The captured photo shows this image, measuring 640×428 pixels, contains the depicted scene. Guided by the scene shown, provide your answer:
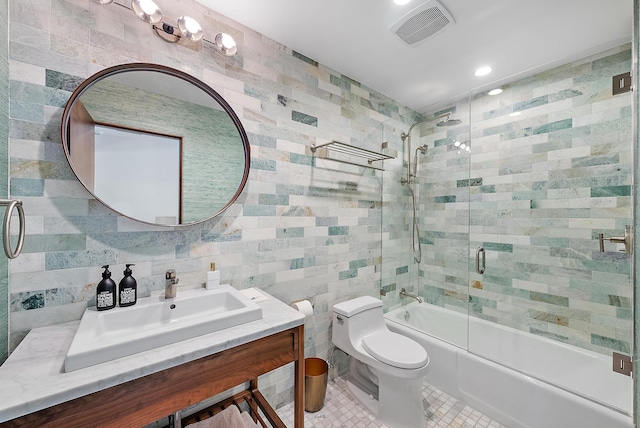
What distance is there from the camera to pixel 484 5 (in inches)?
57.2

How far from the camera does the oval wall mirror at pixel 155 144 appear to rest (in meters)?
1.16

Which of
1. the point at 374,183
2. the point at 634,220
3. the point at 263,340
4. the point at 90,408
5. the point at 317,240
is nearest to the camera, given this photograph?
the point at 90,408

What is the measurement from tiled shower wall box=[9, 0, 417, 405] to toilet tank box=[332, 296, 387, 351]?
11 cm

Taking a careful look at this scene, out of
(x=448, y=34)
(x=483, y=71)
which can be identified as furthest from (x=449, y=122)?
(x=448, y=34)

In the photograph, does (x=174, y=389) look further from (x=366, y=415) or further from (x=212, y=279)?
(x=366, y=415)

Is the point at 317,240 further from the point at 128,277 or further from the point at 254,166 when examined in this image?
the point at 128,277

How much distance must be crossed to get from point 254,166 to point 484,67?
197cm

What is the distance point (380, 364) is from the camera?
1.65 m

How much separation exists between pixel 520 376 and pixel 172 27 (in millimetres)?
2881

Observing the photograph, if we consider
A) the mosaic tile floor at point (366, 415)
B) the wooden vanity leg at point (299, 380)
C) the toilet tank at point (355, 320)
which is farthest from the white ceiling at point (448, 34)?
the mosaic tile floor at point (366, 415)

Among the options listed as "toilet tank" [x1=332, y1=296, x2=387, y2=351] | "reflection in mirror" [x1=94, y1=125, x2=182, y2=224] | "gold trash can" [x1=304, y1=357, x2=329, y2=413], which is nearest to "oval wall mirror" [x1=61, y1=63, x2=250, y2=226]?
"reflection in mirror" [x1=94, y1=125, x2=182, y2=224]

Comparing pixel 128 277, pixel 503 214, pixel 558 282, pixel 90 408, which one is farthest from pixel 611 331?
pixel 128 277

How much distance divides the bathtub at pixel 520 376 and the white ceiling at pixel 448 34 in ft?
6.88

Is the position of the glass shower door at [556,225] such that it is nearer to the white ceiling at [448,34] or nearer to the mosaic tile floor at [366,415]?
the white ceiling at [448,34]
